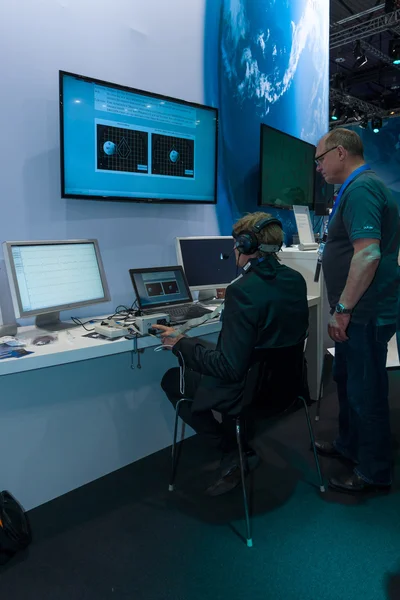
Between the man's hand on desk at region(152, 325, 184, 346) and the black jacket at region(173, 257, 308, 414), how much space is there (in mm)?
48

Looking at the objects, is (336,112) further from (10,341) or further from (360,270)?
(10,341)

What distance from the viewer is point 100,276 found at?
89.0 inches

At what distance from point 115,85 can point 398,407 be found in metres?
2.85

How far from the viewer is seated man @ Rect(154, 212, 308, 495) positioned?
173 cm

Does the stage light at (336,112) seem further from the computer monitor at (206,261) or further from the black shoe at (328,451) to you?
the black shoe at (328,451)

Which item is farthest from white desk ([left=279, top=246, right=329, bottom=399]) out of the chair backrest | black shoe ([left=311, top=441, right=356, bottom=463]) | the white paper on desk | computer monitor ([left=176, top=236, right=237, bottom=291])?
the chair backrest

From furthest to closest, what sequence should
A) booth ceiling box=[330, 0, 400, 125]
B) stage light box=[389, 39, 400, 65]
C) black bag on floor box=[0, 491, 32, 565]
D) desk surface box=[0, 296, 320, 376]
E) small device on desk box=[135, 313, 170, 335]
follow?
stage light box=[389, 39, 400, 65]
booth ceiling box=[330, 0, 400, 125]
small device on desk box=[135, 313, 170, 335]
black bag on floor box=[0, 491, 32, 565]
desk surface box=[0, 296, 320, 376]

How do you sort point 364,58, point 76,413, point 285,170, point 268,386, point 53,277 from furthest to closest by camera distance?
point 364,58 < point 285,170 < point 76,413 < point 53,277 < point 268,386

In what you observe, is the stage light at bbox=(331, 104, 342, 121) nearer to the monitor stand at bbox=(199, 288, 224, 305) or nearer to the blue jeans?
the monitor stand at bbox=(199, 288, 224, 305)

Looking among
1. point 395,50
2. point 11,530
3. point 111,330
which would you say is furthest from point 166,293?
point 395,50

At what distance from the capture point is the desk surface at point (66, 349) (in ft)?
5.42

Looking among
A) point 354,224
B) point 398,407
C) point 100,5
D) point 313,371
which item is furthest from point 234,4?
point 398,407

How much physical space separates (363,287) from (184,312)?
0.89 meters

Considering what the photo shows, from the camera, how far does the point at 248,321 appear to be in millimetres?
1712
